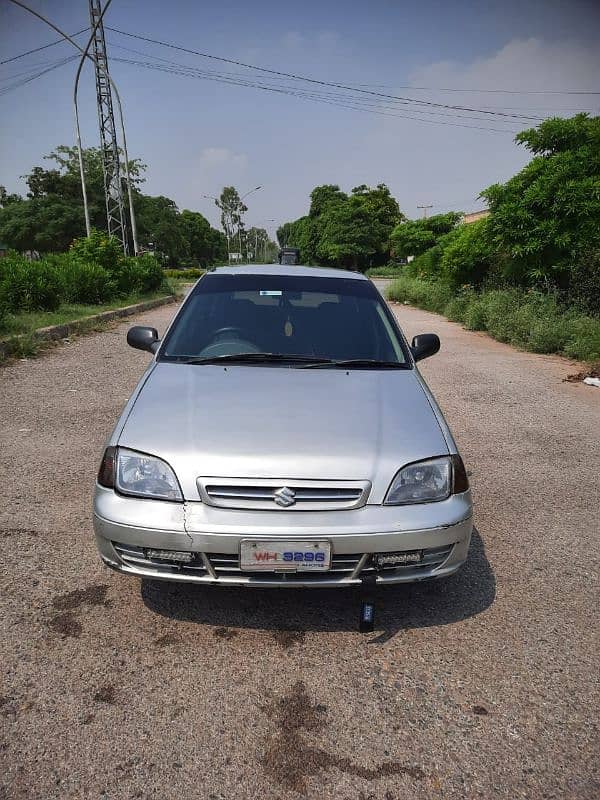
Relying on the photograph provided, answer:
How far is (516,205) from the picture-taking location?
11.8 metres

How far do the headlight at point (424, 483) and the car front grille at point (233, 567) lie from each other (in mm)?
217

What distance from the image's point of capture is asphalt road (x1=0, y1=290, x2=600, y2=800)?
183cm

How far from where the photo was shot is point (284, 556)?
2225 mm

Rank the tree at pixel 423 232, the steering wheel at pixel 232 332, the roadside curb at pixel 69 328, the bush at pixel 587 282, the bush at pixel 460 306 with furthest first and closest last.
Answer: the tree at pixel 423 232
the bush at pixel 460 306
the bush at pixel 587 282
the roadside curb at pixel 69 328
the steering wheel at pixel 232 332

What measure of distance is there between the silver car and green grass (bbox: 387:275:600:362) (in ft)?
25.7

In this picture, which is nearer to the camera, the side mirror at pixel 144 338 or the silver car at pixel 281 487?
the silver car at pixel 281 487

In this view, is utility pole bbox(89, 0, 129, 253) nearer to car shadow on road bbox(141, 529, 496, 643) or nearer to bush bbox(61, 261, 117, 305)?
bush bbox(61, 261, 117, 305)

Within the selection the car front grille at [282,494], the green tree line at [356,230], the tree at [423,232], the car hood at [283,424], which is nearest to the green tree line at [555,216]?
the car hood at [283,424]

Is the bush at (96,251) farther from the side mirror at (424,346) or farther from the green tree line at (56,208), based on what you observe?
the green tree line at (56,208)

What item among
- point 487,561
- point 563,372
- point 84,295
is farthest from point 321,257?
point 487,561

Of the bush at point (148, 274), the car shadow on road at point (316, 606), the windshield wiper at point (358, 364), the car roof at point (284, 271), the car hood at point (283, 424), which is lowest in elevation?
the car shadow on road at point (316, 606)

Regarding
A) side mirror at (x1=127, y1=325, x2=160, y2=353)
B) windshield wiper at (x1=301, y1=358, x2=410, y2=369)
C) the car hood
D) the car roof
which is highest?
the car roof

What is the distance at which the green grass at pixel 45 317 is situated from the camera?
9.70 meters

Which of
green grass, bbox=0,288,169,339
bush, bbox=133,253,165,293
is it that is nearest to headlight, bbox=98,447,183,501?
green grass, bbox=0,288,169,339
